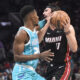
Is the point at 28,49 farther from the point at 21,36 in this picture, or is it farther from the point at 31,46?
the point at 21,36

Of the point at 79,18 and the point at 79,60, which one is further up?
the point at 79,18

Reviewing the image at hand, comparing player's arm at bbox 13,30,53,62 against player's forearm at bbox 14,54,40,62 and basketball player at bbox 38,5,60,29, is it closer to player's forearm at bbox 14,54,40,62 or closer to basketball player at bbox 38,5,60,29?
player's forearm at bbox 14,54,40,62

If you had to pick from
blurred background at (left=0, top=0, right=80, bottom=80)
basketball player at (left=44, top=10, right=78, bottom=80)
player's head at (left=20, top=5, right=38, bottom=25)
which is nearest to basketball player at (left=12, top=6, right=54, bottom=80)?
player's head at (left=20, top=5, right=38, bottom=25)

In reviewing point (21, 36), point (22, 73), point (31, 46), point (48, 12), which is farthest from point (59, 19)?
point (22, 73)

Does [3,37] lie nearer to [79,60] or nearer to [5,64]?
[5,64]

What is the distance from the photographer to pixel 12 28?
1332 cm

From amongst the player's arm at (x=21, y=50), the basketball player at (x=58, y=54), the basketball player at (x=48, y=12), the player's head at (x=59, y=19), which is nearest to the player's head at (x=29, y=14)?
the player's arm at (x=21, y=50)

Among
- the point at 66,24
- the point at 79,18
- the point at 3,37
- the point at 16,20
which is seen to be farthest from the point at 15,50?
the point at 79,18

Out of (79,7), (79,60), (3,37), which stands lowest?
(79,60)

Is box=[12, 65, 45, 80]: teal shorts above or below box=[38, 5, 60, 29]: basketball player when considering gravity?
below

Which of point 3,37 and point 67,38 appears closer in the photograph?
point 67,38

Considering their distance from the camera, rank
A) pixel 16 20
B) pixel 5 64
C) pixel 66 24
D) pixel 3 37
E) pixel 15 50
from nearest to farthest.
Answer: pixel 15 50 < pixel 66 24 < pixel 5 64 < pixel 16 20 < pixel 3 37

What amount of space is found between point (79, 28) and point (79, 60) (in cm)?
231

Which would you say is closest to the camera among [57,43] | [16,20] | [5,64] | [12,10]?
[57,43]
